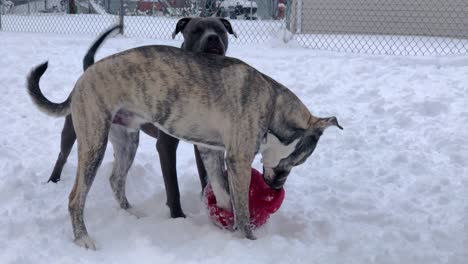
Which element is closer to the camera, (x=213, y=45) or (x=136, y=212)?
(x=136, y=212)

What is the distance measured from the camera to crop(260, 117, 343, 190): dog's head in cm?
380

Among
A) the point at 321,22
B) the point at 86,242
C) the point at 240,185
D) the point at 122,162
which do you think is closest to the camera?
the point at 86,242

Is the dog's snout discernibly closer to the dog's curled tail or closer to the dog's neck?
the dog's neck

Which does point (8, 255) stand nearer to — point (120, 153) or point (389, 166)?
point (120, 153)

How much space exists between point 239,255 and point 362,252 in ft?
2.68

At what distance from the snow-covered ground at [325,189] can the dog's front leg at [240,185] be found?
0.35 feet

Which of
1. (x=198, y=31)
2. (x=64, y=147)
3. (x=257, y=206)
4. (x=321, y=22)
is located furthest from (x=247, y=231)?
(x=321, y=22)

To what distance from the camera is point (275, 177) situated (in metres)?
3.94

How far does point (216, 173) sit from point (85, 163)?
100 centimetres

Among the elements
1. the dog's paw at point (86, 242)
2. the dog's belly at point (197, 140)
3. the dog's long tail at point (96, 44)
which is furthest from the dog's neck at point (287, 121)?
the dog's long tail at point (96, 44)

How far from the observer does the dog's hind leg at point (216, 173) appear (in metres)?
4.05

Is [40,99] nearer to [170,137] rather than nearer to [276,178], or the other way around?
[170,137]

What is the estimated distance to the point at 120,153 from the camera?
13.9ft

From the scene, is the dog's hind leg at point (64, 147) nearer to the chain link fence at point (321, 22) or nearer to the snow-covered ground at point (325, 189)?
the snow-covered ground at point (325, 189)
